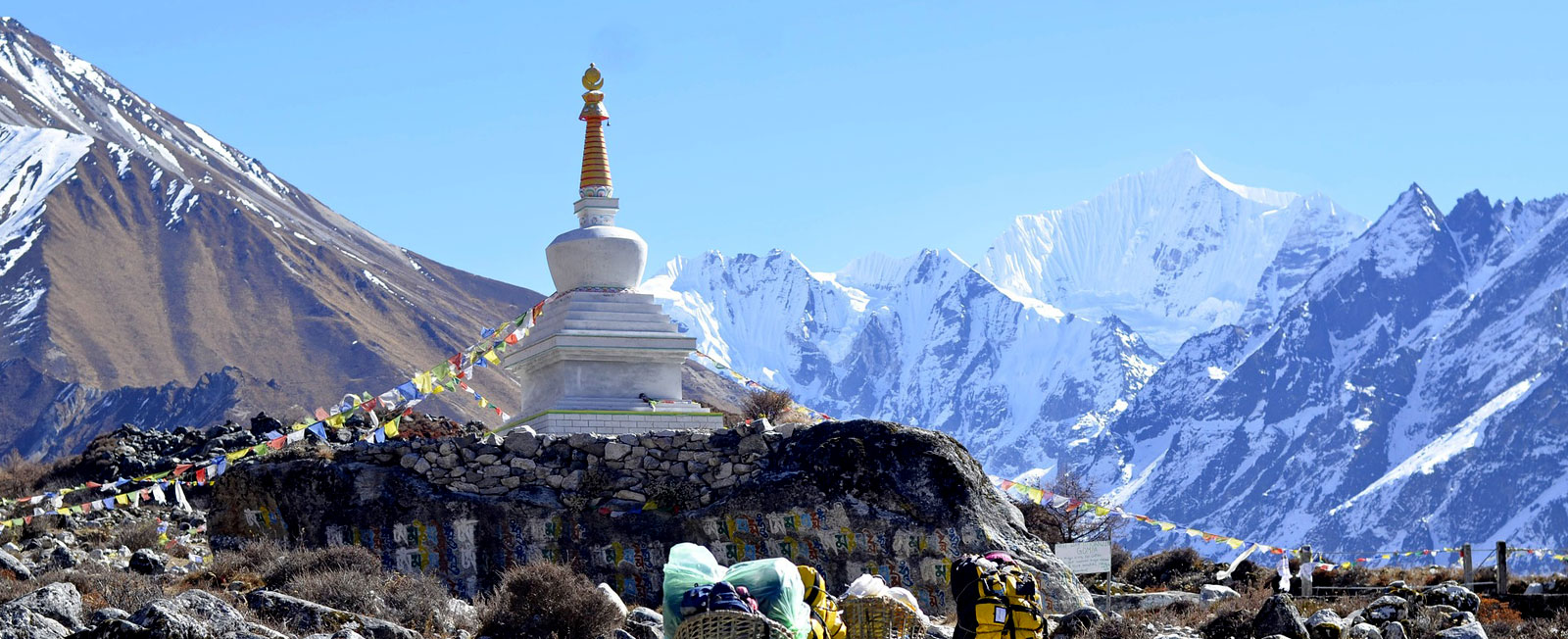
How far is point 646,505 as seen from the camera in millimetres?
21094

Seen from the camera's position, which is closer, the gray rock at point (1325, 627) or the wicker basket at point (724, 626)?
the wicker basket at point (724, 626)

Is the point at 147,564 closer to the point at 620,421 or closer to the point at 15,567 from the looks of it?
the point at 15,567

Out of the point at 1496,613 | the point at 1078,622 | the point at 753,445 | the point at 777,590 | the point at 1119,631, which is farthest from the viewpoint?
the point at 753,445

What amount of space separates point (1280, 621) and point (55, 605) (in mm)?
8526

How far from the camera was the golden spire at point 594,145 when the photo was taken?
2816 cm

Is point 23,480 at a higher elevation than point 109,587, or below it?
higher

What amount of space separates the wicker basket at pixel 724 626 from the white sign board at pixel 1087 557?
8.12 meters

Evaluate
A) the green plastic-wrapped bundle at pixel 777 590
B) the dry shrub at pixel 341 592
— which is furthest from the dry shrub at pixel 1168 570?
the green plastic-wrapped bundle at pixel 777 590

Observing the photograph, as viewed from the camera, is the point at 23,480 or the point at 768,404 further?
the point at 768,404

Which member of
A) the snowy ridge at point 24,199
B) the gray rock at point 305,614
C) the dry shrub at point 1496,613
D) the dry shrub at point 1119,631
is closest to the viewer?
the dry shrub at point 1119,631

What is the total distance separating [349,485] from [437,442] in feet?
3.25

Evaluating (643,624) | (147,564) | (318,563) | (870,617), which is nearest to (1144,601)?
(870,617)

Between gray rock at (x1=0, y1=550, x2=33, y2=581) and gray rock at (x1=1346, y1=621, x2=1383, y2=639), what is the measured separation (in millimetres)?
11120

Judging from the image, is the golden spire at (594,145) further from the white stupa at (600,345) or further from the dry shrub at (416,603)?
the dry shrub at (416,603)
